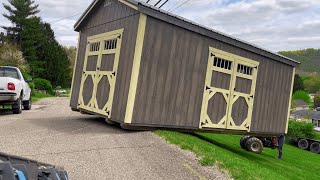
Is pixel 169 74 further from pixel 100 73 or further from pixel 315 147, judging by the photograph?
pixel 315 147

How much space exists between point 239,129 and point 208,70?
10.4 feet

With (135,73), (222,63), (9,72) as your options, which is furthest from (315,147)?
(135,73)

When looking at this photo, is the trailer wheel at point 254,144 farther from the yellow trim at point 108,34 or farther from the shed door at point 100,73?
the yellow trim at point 108,34

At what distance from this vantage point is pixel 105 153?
790 cm

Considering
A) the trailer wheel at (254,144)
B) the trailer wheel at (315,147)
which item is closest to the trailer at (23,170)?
the trailer wheel at (254,144)

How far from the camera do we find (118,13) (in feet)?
40.6

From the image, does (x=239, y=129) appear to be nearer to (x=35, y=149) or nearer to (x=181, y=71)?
(x=181, y=71)

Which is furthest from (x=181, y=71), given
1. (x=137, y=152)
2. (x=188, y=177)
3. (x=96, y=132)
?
(x=188, y=177)

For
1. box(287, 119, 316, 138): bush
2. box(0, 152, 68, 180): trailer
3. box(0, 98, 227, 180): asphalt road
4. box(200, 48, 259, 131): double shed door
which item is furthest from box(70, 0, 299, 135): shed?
box(287, 119, 316, 138): bush

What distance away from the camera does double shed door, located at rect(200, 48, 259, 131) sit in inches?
494

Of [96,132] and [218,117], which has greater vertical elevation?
[218,117]

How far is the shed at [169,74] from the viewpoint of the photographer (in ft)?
35.8

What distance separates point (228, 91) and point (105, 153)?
265 inches

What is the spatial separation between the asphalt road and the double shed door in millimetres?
3052
